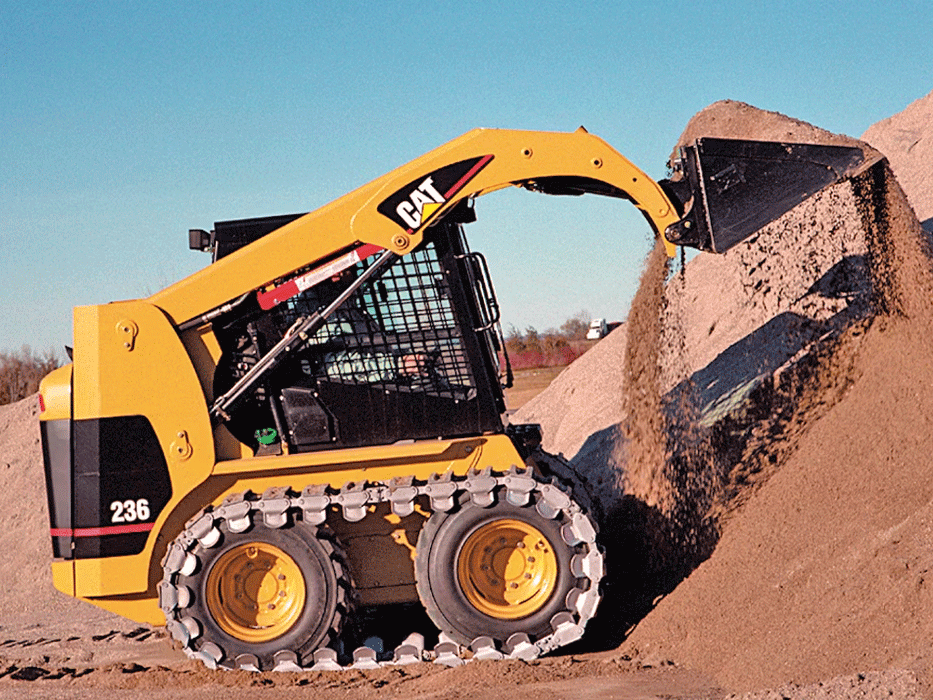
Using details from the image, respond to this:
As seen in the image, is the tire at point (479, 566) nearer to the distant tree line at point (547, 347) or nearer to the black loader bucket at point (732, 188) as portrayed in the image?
the black loader bucket at point (732, 188)

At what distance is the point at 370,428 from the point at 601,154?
2.32 meters

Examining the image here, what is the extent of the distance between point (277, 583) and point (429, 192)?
2.68 m

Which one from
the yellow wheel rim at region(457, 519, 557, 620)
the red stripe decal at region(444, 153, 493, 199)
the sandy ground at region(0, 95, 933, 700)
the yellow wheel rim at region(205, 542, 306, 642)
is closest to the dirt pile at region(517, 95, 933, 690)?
the sandy ground at region(0, 95, 933, 700)

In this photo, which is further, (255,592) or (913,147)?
(913,147)

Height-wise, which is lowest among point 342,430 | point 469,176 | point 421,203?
point 342,430

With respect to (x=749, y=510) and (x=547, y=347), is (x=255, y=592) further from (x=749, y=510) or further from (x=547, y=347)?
(x=547, y=347)

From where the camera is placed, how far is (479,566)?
279 inches

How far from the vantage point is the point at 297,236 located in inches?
286

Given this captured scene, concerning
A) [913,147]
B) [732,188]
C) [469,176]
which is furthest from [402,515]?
[913,147]

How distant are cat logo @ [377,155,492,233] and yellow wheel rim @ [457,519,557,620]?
79.3 inches

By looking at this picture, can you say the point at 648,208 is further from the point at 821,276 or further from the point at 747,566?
the point at 821,276

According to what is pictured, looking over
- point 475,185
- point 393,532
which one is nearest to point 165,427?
point 393,532

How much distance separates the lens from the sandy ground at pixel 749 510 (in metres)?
6.15

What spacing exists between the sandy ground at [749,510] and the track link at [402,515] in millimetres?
136
